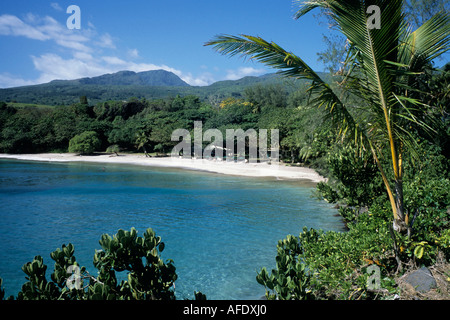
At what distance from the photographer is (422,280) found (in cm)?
434

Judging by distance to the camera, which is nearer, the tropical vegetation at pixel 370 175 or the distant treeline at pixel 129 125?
the tropical vegetation at pixel 370 175

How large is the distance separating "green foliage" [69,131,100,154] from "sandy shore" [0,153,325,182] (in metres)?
1.24

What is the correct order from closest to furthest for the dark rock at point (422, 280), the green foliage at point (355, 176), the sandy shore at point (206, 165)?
the dark rock at point (422, 280) < the green foliage at point (355, 176) < the sandy shore at point (206, 165)

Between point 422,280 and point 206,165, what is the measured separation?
102ft

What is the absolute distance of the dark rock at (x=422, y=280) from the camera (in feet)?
13.9

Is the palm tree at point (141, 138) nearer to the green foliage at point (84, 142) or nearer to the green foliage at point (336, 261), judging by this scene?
the green foliage at point (84, 142)

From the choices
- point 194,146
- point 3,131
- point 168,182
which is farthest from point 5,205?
point 3,131

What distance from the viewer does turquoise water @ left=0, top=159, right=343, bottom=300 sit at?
9.12 meters

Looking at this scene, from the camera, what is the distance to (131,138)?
4922cm

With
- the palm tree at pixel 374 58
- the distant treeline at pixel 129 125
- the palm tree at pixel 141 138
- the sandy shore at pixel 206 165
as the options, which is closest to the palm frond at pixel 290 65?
the palm tree at pixel 374 58

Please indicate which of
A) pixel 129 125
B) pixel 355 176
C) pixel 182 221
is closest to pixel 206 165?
pixel 182 221

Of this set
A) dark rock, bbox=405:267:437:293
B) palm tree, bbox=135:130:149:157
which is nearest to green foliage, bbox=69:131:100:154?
palm tree, bbox=135:130:149:157

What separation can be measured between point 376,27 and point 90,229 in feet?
41.6

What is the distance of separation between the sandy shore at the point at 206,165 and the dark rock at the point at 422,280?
2020 centimetres
